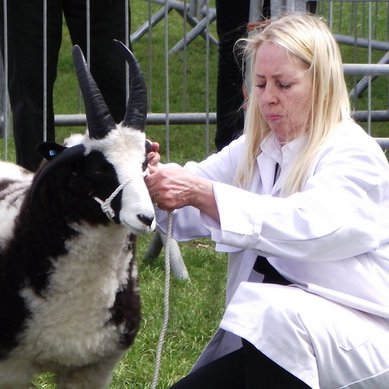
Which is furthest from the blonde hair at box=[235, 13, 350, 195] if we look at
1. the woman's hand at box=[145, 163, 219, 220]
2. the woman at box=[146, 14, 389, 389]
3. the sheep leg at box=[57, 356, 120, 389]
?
the sheep leg at box=[57, 356, 120, 389]

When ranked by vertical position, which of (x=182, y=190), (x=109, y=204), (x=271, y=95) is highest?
(x=271, y=95)

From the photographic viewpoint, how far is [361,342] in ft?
10.7

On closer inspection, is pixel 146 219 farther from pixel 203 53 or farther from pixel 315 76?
pixel 203 53

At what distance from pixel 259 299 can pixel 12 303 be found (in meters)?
0.98

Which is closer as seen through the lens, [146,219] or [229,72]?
[146,219]

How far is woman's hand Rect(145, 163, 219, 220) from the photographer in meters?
3.37

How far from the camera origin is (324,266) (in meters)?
3.38

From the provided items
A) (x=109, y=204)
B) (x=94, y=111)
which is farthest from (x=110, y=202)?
(x=94, y=111)

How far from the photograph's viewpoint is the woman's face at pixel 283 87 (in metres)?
3.44

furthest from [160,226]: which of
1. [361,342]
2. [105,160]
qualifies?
[361,342]

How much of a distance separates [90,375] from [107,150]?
2.73 feet

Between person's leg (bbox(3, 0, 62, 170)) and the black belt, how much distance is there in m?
2.25

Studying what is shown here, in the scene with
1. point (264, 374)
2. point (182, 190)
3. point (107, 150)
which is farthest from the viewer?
point (107, 150)

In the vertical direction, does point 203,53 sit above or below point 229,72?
below
